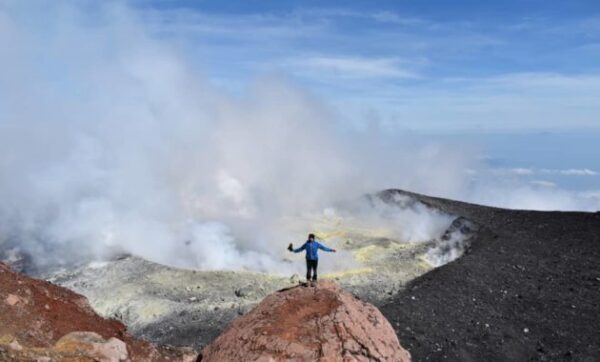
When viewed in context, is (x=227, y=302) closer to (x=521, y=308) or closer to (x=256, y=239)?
(x=256, y=239)

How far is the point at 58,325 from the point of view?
42.7 feet

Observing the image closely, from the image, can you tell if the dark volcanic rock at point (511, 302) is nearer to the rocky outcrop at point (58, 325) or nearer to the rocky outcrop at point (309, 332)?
the rocky outcrop at point (309, 332)

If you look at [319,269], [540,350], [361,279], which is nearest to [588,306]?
[540,350]

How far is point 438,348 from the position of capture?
15.9 m

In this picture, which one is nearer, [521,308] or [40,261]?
[521,308]

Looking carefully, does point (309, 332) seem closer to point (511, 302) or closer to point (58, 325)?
point (58, 325)

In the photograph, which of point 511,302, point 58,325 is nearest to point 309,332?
point 58,325

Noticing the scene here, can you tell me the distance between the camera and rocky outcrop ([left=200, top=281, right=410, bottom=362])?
980 cm

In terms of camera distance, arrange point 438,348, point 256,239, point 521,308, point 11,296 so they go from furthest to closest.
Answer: point 256,239, point 521,308, point 438,348, point 11,296

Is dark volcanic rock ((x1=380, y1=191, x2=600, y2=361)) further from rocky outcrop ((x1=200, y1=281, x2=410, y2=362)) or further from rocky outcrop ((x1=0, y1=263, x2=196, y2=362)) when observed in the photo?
rocky outcrop ((x1=0, y1=263, x2=196, y2=362))

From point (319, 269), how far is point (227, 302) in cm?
512

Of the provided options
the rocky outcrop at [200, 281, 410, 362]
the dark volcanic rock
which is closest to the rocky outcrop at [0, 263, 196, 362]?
the rocky outcrop at [200, 281, 410, 362]

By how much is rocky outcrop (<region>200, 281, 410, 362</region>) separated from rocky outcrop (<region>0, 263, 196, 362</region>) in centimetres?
222

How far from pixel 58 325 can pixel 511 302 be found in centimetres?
1394
